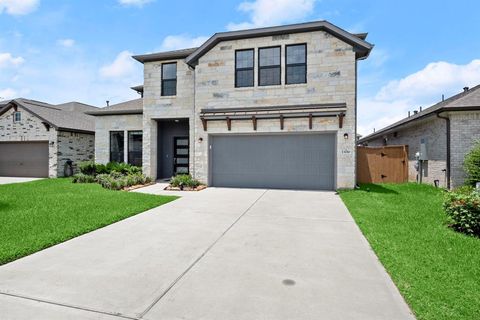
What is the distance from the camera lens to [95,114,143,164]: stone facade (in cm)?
1552

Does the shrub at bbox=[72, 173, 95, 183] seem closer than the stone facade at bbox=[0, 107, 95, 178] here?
Yes

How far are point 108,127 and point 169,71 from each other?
17.8 ft

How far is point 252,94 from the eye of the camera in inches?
481

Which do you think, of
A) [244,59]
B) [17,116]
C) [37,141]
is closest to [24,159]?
[37,141]

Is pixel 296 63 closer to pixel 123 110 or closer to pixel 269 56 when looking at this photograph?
pixel 269 56

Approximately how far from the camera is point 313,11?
462 inches

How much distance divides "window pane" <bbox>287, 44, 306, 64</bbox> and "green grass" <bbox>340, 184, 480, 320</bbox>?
7.12 metres

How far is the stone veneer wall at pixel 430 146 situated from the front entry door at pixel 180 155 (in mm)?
12470

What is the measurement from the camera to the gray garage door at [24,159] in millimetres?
17484

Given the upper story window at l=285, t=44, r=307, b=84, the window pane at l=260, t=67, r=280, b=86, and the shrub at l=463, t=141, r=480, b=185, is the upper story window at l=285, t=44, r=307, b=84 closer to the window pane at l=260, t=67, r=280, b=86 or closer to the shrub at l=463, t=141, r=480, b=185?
the window pane at l=260, t=67, r=280, b=86

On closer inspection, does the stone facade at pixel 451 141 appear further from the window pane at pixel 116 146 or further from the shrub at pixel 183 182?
the window pane at pixel 116 146

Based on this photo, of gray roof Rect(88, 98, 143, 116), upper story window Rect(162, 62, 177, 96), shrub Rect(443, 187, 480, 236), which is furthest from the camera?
gray roof Rect(88, 98, 143, 116)

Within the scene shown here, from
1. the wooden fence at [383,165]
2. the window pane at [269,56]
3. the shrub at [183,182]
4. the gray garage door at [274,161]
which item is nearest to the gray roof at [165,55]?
the window pane at [269,56]

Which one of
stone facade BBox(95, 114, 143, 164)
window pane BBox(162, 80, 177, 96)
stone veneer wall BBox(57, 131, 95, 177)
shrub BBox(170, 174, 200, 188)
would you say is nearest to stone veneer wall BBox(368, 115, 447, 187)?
shrub BBox(170, 174, 200, 188)
